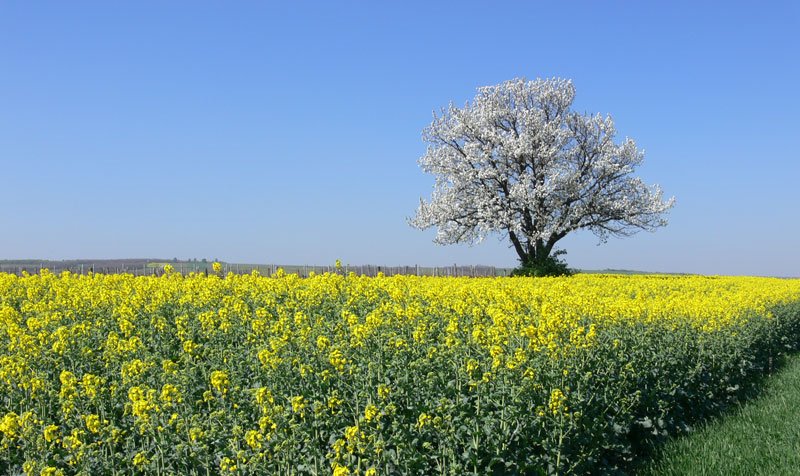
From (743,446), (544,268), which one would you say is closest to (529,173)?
(544,268)

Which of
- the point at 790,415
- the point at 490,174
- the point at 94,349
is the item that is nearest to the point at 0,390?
the point at 94,349

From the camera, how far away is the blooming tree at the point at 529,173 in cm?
3459

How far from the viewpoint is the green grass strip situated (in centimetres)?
791

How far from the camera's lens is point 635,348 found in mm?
8922

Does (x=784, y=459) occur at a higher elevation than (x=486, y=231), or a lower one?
lower

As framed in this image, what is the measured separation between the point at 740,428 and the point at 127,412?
7.86m

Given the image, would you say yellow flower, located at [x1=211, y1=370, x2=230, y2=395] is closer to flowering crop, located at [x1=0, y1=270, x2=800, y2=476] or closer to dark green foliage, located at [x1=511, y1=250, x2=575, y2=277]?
flowering crop, located at [x1=0, y1=270, x2=800, y2=476]

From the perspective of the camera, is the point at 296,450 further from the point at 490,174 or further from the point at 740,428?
the point at 490,174

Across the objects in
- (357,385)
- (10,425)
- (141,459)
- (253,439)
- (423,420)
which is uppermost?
(357,385)

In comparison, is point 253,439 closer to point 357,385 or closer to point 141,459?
point 141,459

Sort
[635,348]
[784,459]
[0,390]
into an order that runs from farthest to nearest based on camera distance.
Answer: [635,348]
[784,459]
[0,390]

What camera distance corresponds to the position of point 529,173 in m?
35.0

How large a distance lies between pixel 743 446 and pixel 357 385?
5499 mm

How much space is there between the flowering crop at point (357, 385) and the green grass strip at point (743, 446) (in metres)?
0.41
